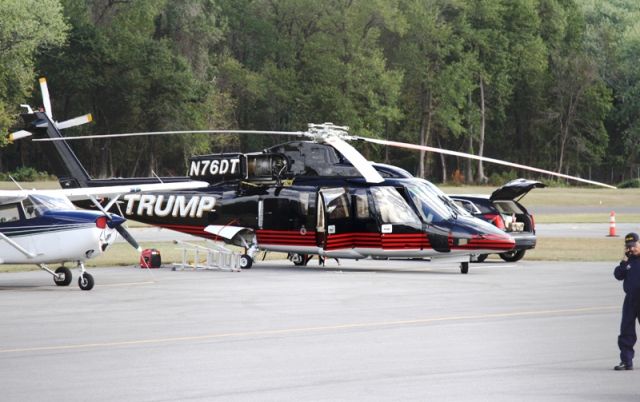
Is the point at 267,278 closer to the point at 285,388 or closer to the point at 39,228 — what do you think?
the point at 39,228

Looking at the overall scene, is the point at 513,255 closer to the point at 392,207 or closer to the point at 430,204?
the point at 430,204

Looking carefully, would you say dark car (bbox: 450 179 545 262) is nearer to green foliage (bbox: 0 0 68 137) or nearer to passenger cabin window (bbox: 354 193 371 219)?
passenger cabin window (bbox: 354 193 371 219)

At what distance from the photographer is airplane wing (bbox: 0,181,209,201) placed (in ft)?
74.6

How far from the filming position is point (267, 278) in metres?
25.0

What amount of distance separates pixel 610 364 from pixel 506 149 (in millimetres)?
97792

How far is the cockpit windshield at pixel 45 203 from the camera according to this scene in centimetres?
2278

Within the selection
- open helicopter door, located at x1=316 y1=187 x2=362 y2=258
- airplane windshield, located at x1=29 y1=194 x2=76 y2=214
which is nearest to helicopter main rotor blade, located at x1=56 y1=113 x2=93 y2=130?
airplane windshield, located at x1=29 y1=194 x2=76 y2=214

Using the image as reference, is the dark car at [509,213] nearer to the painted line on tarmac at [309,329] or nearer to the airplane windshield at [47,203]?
the painted line on tarmac at [309,329]

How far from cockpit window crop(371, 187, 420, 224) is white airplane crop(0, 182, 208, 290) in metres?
5.61

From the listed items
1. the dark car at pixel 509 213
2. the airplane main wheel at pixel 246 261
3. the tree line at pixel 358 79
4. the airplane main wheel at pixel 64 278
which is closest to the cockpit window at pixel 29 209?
the airplane main wheel at pixel 64 278

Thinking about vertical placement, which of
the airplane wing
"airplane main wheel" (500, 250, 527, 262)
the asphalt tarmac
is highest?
the airplane wing

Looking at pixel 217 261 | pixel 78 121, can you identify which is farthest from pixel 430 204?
pixel 78 121

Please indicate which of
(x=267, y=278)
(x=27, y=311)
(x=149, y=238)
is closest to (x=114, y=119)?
(x=149, y=238)

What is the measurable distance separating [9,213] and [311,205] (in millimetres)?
6756
